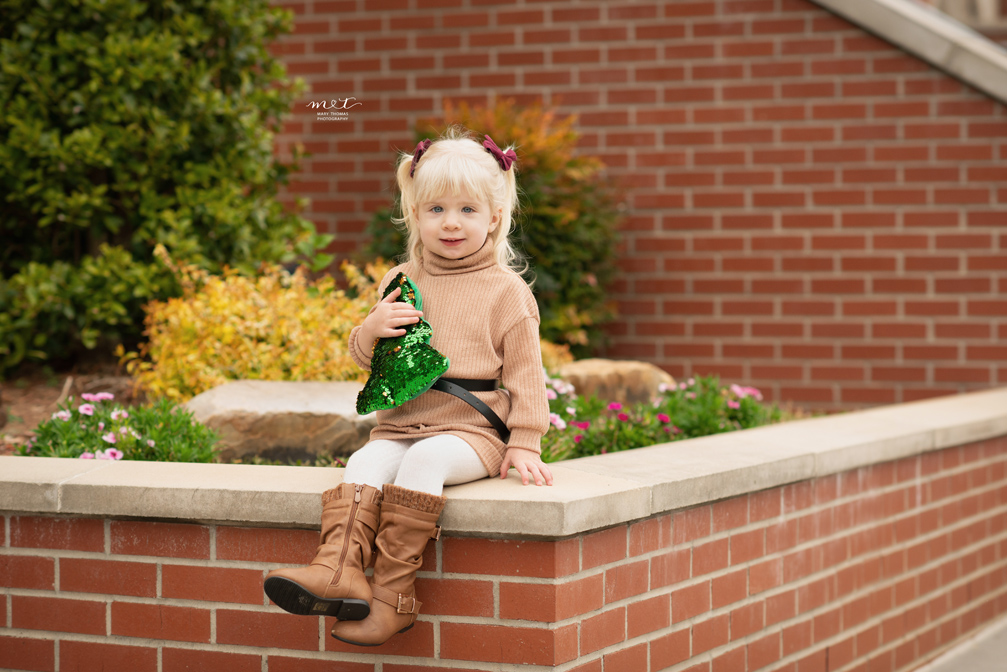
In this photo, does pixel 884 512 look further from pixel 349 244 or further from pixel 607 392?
pixel 349 244

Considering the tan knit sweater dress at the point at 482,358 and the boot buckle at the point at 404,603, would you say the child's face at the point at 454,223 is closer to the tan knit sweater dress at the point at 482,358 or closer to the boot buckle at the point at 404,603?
the tan knit sweater dress at the point at 482,358

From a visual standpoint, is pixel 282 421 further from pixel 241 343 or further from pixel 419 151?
pixel 419 151

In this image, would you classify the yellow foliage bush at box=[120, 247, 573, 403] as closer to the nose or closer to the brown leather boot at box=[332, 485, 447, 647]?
the nose

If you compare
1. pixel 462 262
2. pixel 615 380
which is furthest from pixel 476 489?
pixel 615 380

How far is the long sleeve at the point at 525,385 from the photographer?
8.42 ft

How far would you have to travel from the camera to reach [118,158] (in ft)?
16.1

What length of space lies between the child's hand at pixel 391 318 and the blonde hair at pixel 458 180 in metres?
0.26

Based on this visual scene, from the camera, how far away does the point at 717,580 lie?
294 centimetres

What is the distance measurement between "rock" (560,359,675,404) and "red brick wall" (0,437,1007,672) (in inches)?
76.9

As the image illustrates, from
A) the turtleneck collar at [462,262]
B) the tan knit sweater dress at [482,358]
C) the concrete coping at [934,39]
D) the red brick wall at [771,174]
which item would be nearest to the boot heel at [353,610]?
the tan knit sweater dress at [482,358]

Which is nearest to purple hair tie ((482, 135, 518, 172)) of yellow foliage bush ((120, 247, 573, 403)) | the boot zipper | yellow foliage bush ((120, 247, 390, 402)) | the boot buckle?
the boot zipper

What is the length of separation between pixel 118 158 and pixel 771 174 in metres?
4.18

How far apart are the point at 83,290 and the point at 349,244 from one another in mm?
2751

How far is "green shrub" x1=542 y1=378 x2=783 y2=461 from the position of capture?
152 inches
